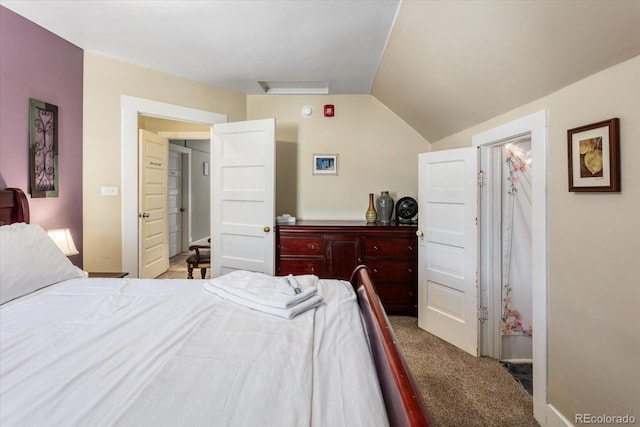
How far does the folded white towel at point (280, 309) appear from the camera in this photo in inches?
47.9

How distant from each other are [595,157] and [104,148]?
3.52 metres

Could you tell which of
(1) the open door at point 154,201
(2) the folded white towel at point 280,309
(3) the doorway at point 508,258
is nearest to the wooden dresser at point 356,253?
(3) the doorway at point 508,258

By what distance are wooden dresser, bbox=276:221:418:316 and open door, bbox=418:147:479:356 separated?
0.17 m

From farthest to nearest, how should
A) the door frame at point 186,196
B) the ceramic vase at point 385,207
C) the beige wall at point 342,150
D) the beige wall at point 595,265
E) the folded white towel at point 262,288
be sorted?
1. the door frame at point 186,196
2. the beige wall at point 342,150
3. the ceramic vase at point 385,207
4. the folded white towel at point 262,288
5. the beige wall at point 595,265

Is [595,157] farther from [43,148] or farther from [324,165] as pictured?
[43,148]

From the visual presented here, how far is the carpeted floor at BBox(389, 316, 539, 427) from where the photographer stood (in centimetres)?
167

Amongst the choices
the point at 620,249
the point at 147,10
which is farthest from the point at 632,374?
the point at 147,10

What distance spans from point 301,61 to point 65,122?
2.08 m

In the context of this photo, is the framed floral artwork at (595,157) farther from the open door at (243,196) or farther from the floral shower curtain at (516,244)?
the open door at (243,196)

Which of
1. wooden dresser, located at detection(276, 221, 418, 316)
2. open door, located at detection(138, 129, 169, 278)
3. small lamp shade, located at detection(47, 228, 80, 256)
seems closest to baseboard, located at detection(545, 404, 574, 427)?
wooden dresser, located at detection(276, 221, 418, 316)

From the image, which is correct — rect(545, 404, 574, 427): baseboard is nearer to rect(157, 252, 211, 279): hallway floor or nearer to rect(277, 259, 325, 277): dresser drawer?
rect(277, 259, 325, 277): dresser drawer

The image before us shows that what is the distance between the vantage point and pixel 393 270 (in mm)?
2961

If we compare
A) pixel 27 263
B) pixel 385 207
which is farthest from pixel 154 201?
pixel 385 207

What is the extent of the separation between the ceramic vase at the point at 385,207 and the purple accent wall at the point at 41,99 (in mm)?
2956
